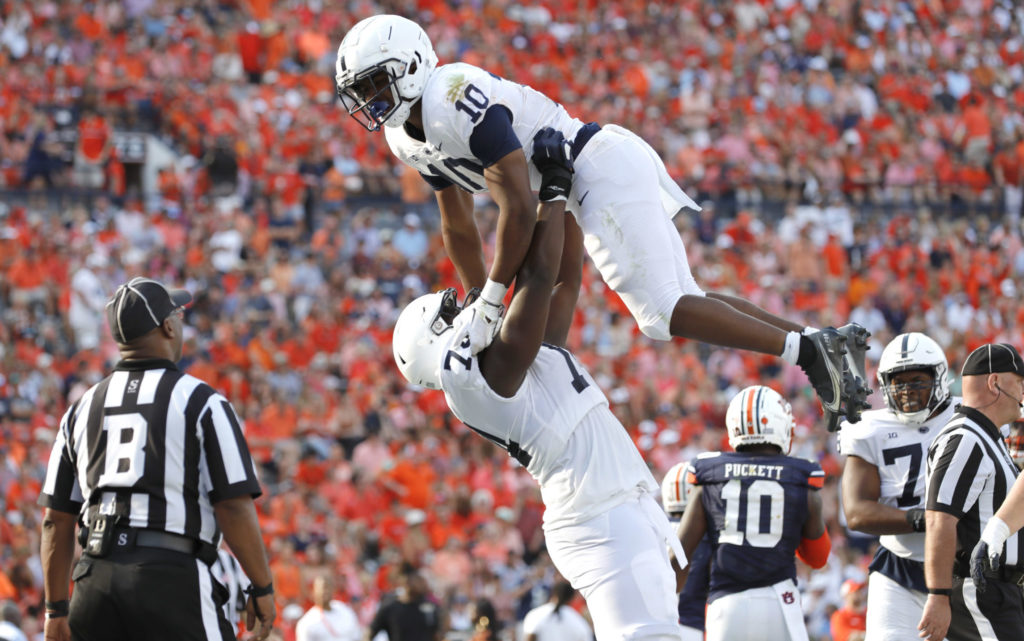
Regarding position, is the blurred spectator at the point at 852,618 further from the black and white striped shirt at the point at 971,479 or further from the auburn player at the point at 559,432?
the auburn player at the point at 559,432

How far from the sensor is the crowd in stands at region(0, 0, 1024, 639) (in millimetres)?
12188

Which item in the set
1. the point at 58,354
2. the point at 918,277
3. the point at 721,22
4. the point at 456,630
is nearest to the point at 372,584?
the point at 456,630

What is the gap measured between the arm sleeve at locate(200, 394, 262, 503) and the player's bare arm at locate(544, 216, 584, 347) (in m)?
1.10

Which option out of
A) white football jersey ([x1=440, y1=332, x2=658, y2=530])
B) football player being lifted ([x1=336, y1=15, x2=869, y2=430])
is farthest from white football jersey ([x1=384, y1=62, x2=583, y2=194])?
white football jersey ([x1=440, y1=332, x2=658, y2=530])

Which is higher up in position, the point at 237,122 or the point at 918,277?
the point at 237,122

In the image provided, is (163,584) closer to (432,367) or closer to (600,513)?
(432,367)

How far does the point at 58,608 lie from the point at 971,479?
10.5ft

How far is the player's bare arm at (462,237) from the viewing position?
575 cm

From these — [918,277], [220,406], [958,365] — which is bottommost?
[220,406]

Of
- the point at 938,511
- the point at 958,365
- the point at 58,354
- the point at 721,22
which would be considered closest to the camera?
the point at 938,511

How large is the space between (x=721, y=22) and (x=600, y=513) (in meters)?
18.3

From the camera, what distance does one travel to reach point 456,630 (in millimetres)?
10773

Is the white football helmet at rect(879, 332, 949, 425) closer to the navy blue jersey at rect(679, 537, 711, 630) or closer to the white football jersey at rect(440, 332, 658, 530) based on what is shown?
the navy blue jersey at rect(679, 537, 711, 630)

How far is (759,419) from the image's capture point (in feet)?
20.6
